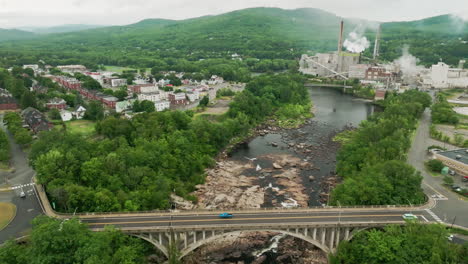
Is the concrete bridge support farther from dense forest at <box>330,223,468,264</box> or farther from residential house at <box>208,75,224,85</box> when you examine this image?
residential house at <box>208,75,224,85</box>

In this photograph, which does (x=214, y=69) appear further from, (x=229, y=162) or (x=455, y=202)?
(x=455, y=202)

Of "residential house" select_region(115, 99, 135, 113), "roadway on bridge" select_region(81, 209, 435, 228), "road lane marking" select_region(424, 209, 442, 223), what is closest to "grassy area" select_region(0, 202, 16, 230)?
"roadway on bridge" select_region(81, 209, 435, 228)

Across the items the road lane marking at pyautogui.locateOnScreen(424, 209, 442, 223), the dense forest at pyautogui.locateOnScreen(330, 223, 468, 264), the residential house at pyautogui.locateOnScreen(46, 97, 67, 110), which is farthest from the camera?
the residential house at pyautogui.locateOnScreen(46, 97, 67, 110)

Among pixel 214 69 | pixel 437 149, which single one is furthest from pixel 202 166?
pixel 214 69

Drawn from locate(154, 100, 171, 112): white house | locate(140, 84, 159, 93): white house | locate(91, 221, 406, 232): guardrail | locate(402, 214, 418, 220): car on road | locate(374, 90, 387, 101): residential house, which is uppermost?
locate(91, 221, 406, 232): guardrail

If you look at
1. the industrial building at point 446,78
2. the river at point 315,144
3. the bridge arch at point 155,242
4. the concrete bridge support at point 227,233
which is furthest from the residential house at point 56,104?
the industrial building at point 446,78
